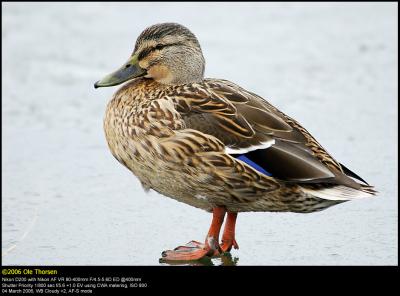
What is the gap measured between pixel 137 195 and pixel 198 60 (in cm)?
128

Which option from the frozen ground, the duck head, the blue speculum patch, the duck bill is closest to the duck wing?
the blue speculum patch

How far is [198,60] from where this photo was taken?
5637mm

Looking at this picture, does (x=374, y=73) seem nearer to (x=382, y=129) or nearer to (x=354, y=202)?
(x=382, y=129)

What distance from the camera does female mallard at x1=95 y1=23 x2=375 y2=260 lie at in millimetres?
5059

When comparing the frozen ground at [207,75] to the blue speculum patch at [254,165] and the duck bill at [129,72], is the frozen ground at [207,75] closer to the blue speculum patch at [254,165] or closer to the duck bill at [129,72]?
the blue speculum patch at [254,165]

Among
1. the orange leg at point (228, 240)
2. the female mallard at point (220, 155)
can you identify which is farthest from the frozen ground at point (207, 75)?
the female mallard at point (220, 155)

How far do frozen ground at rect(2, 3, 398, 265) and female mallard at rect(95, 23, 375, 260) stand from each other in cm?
33

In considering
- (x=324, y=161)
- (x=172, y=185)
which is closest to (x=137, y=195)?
(x=172, y=185)

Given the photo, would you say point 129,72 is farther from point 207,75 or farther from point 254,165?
point 207,75

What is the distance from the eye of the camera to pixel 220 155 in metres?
5.06

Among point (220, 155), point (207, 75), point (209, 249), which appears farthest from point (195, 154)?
point (207, 75)

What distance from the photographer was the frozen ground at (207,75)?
5.42m

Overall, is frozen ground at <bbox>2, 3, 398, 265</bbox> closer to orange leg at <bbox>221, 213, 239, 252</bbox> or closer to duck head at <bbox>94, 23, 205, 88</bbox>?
orange leg at <bbox>221, 213, 239, 252</bbox>

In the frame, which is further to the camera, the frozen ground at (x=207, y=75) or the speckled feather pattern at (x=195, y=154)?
the frozen ground at (x=207, y=75)
